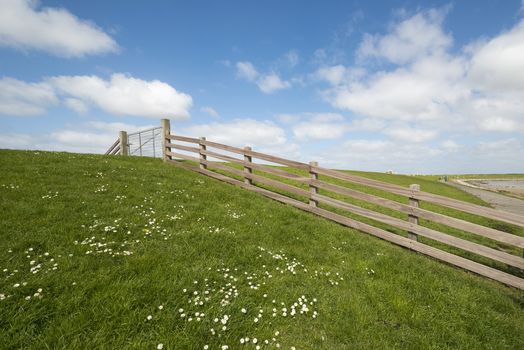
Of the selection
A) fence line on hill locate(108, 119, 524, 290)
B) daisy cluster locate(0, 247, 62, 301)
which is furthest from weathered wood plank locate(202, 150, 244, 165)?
daisy cluster locate(0, 247, 62, 301)

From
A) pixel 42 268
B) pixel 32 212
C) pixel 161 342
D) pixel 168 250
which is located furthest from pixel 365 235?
pixel 32 212

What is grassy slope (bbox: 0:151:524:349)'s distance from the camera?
11.2ft

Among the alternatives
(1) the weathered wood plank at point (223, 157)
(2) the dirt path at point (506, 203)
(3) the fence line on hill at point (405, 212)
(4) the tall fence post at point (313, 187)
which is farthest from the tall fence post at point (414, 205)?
(2) the dirt path at point (506, 203)

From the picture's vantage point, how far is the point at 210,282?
4363mm

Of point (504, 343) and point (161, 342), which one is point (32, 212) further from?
point (504, 343)

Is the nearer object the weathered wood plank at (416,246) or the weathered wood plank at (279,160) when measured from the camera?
the weathered wood plank at (416,246)

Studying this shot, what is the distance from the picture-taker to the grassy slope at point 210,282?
3400 millimetres

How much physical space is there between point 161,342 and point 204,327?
54 cm

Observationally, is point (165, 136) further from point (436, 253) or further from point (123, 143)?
point (436, 253)


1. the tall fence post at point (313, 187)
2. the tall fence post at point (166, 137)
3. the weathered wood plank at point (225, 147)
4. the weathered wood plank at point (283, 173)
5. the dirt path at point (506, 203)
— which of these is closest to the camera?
the tall fence post at point (313, 187)

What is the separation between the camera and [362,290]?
4828 millimetres

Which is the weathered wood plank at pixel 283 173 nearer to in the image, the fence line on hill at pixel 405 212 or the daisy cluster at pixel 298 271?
the fence line on hill at pixel 405 212

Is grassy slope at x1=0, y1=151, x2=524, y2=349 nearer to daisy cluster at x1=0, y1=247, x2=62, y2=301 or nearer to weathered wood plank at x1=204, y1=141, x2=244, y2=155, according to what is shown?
daisy cluster at x1=0, y1=247, x2=62, y2=301

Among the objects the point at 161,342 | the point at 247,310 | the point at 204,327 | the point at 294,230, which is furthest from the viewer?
the point at 294,230
